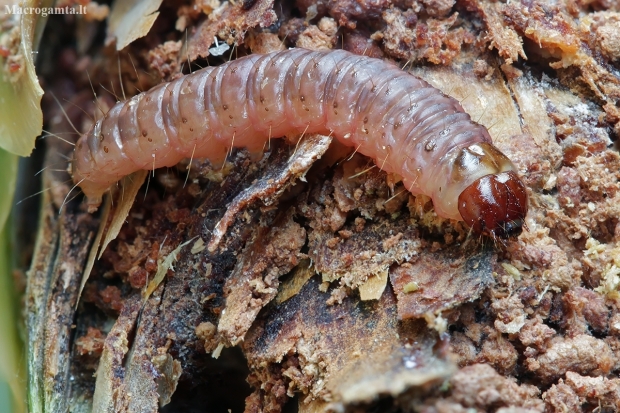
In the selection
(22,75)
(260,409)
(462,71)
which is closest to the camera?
(260,409)

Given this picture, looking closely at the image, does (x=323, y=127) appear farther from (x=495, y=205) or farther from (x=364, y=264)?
(x=495, y=205)

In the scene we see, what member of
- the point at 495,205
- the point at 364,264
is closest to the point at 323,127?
the point at 364,264

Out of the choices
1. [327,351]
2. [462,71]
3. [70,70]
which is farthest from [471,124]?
[70,70]

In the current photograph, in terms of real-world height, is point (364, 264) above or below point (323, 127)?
below

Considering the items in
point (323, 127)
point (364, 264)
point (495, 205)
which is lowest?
point (364, 264)

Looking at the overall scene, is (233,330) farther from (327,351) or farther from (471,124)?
(471,124)
